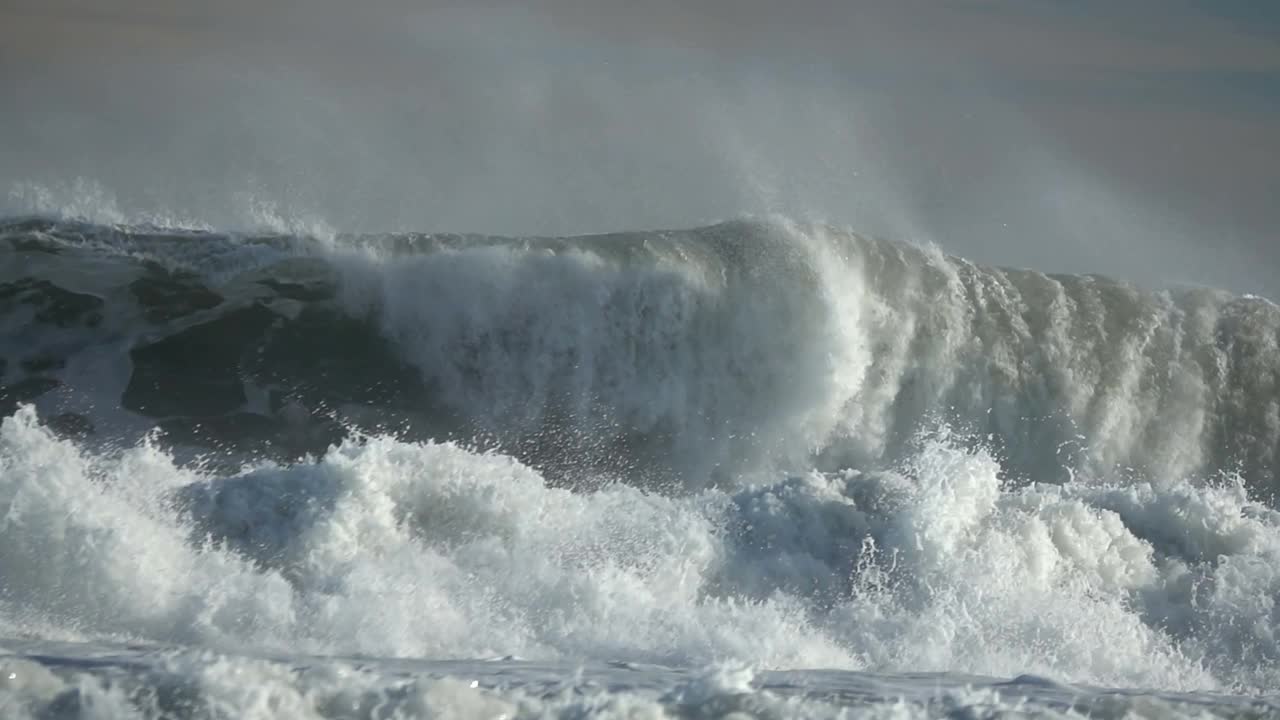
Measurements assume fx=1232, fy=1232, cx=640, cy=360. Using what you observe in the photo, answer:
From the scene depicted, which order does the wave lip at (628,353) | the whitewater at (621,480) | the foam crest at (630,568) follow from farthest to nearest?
the wave lip at (628,353), the foam crest at (630,568), the whitewater at (621,480)

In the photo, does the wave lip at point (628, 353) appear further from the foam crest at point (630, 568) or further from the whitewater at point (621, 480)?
the foam crest at point (630, 568)

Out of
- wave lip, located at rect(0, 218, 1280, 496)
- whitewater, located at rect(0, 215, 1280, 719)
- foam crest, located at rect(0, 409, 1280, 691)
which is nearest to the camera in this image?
whitewater, located at rect(0, 215, 1280, 719)

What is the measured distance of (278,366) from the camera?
43.5 ft

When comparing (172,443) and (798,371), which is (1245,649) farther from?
(172,443)

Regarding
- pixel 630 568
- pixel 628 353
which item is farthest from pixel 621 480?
pixel 630 568

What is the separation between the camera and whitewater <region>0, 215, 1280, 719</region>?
6062 mm

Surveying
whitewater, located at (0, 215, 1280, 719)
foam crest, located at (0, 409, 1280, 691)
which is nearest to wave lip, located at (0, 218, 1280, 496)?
whitewater, located at (0, 215, 1280, 719)

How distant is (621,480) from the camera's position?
12.5 meters

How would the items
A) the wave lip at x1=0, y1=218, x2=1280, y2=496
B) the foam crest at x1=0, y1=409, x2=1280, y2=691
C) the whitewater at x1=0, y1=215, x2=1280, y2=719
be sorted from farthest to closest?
the wave lip at x1=0, y1=218, x2=1280, y2=496
the foam crest at x1=0, y1=409, x2=1280, y2=691
the whitewater at x1=0, y1=215, x2=1280, y2=719

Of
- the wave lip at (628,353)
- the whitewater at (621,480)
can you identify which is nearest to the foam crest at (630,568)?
the whitewater at (621,480)

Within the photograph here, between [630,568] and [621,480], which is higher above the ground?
[621,480]

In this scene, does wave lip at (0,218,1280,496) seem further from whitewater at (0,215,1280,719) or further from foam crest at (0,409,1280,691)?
foam crest at (0,409,1280,691)

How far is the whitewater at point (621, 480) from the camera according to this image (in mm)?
6062

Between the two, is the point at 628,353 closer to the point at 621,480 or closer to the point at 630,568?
the point at 621,480
